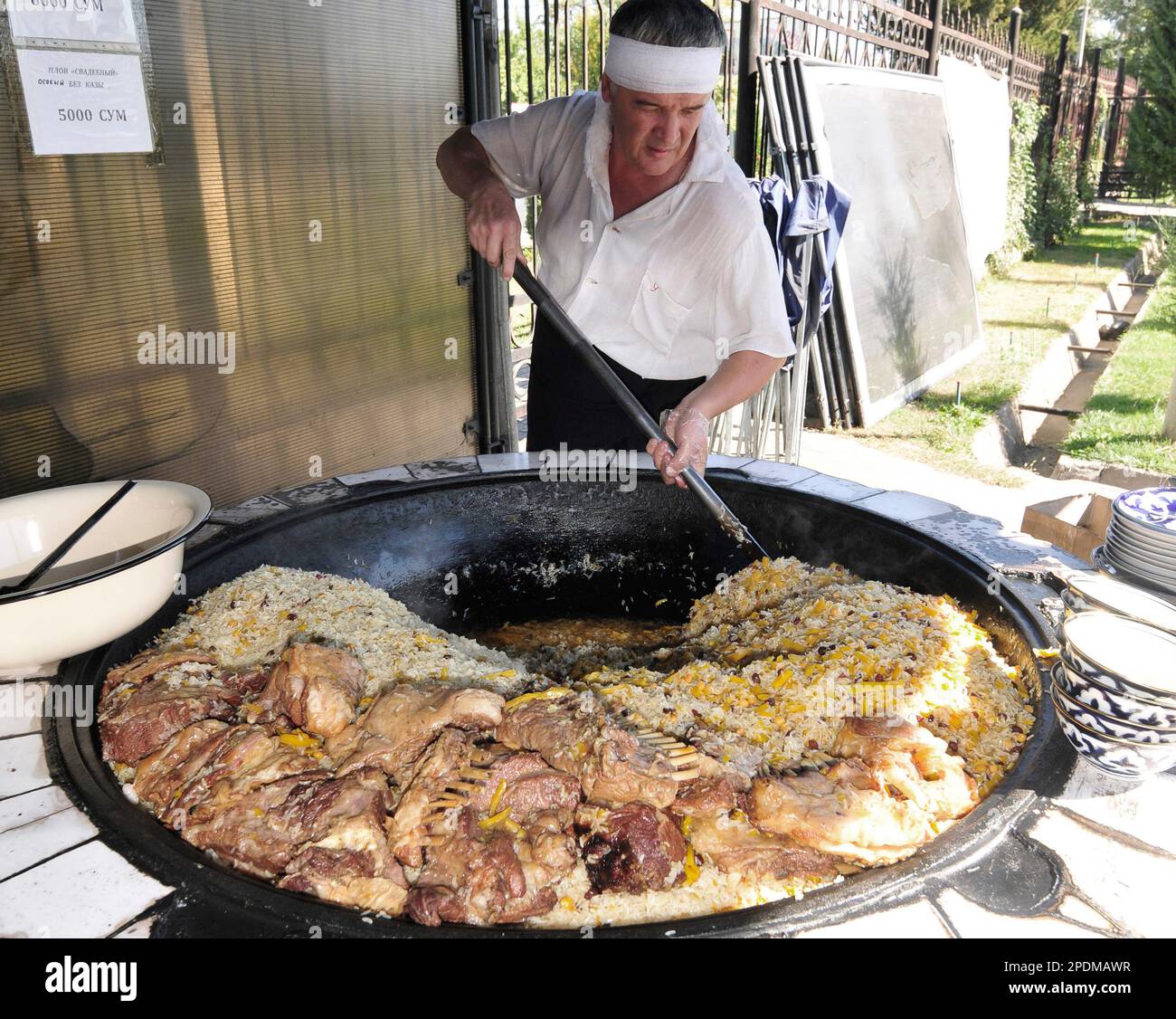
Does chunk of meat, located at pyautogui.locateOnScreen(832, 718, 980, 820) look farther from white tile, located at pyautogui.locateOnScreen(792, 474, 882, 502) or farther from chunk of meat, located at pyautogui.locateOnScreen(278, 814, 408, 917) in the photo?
white tile, located at pyautogui.locateOnScreen(792, 474, 882, 502)

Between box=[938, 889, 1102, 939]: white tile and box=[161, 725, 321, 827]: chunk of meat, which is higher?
box=[161, 725, 321, 827]: chunk of meat

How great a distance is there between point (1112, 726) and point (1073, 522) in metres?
2.65

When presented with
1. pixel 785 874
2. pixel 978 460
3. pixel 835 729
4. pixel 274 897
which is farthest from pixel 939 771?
pixel 978 460

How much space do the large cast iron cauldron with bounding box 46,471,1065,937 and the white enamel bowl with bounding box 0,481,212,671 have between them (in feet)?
0.59

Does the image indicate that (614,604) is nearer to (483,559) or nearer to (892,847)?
(483,559)

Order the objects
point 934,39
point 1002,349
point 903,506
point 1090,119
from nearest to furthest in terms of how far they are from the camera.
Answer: point 903,506 → point 1002,349 → point 934,39 → point 1090,119

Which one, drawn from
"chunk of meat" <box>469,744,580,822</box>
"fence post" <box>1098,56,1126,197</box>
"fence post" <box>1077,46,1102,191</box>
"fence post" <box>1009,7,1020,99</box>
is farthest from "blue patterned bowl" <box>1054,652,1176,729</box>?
"fence post" <box>1098,56,1126,197</box>

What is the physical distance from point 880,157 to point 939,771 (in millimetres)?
6862

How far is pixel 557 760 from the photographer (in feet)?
4.73

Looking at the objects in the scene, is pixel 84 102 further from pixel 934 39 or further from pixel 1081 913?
pixel 934 39

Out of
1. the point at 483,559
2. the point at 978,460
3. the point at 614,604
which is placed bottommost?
the point at 978,460

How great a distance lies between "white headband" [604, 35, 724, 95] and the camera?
2311mm

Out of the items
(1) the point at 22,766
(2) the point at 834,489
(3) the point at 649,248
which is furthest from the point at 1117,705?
(3) the point at 649,248
